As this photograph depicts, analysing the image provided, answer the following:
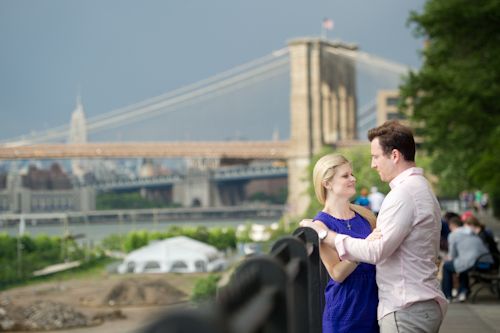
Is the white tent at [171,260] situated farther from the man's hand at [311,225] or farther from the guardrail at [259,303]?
the guardrail at [259,303]

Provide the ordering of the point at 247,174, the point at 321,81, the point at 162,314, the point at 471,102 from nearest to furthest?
the point at 162,314
the point at 471,102
the point at 321,81
the point at 247,174

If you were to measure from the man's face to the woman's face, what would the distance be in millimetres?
185

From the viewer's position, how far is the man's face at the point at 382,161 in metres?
4.30

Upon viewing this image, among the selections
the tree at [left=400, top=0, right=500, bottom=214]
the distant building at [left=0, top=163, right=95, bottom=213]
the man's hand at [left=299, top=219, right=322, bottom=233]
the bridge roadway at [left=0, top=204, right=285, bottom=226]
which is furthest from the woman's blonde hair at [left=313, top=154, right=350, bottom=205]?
the distant building at [left=0, top=163, right=95, bottom=213]

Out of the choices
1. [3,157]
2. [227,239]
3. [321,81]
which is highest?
[321,81]

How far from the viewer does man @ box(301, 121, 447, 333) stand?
418 cm

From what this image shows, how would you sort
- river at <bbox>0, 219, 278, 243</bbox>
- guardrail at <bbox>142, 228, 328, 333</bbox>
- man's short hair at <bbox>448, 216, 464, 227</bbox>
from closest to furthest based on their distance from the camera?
guardrail at <bbox>142, 228, 328, 333</bbox>
man's short hair at <bbox>448, 216, 464, 227</bbox>
river at <bbox>0, 219, 278, 243</bbox>

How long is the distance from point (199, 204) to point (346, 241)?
132109 millimetres

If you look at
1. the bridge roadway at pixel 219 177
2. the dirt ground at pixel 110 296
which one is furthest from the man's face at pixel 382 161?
the bridge roadway at pixel 219 177

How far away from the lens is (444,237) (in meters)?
13.4

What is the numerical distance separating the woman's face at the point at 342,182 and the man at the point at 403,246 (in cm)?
23

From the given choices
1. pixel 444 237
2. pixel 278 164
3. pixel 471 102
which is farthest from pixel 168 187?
pixel 444 237

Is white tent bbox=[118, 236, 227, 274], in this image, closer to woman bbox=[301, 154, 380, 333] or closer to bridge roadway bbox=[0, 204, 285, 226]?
bridge roadway bbox=[0, 204, 285, 226]

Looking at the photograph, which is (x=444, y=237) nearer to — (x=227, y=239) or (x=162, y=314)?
(x=162, y=314)
